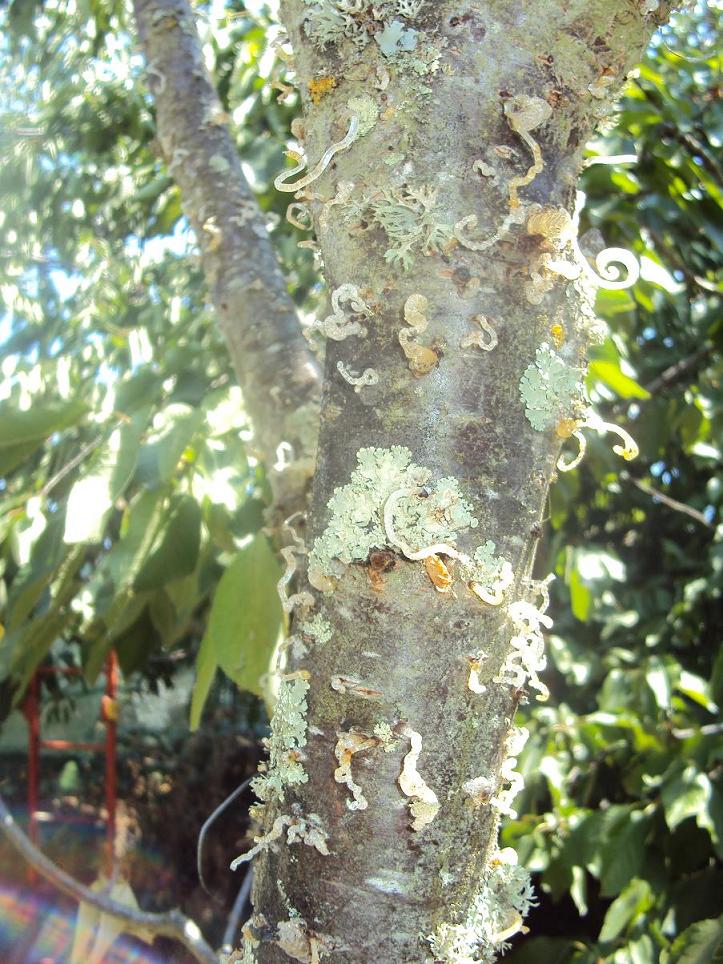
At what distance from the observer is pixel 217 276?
908 mm

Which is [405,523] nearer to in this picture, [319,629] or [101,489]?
[319,629]

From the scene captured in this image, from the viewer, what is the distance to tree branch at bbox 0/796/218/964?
0.75 meters

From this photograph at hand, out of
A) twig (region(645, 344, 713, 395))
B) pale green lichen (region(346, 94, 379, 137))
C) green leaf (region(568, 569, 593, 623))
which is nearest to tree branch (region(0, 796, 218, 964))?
pale green lichen (region(346, 94, 379, 137))

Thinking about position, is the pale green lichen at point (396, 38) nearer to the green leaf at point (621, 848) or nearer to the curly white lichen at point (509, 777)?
the curly white lichen at point (509, 777)

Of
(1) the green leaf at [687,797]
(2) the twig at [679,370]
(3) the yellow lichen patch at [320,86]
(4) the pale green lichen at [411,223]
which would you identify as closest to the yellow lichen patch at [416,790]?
(4) the pale green lichen at [411,223]

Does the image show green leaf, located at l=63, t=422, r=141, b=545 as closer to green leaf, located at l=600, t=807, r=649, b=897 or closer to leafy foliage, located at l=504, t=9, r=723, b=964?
leafy foliage, located at l=504, t=9, r=723, b=964

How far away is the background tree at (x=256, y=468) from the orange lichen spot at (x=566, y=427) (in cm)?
11

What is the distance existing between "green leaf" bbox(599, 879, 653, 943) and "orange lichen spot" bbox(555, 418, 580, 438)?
1023 mm

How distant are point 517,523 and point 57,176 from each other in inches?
76.2

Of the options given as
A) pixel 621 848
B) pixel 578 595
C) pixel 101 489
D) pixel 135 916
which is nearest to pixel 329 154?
pixel 101 489

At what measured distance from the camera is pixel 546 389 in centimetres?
48

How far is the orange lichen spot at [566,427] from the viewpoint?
19.5 inches

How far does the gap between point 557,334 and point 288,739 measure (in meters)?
0.27

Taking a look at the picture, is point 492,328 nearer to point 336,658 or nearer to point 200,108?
point 336,658
